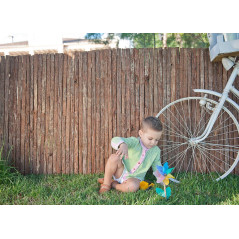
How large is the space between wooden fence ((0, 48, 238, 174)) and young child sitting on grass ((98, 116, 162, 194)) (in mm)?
630

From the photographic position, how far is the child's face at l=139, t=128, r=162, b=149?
3.06 metres

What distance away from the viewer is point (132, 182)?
9.94 ft

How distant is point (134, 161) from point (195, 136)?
116 cm

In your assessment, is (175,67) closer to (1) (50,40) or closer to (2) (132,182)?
(2) (132,182)

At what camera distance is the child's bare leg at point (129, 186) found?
298 centimetres

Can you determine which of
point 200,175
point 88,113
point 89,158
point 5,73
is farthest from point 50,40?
point 200,175

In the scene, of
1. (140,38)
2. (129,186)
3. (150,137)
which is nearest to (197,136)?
(150,137)

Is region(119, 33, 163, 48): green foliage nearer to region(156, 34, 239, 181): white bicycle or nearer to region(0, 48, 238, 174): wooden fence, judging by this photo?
region(0, 48, 238, 174): wooden fence

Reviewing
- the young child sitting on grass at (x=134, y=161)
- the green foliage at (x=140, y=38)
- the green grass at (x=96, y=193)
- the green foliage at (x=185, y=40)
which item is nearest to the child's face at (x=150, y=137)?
the young child sitting on grass at (x=134, y=161)

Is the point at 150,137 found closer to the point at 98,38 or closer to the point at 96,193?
the point at 96,193

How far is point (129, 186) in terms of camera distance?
9.79 ft

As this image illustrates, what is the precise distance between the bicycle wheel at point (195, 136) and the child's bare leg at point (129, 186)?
922 mm

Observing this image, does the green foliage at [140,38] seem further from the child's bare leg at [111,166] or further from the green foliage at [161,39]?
the child's bare leg at [111,166]

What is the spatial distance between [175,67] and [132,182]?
75.2 inches
